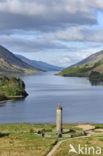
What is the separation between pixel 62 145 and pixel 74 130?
17892 mm

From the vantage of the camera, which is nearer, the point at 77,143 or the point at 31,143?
the point at 77,143

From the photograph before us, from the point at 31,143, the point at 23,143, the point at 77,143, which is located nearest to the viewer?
the point at 77,143

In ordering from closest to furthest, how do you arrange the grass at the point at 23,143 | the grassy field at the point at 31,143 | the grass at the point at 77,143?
the grass at the point at 77,143 < the grassy field at the point at 31,143 < the grass at the point at 23,143

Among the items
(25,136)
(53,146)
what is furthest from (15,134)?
(53,146)

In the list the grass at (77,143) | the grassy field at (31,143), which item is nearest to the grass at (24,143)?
the grassy field at (31,143)

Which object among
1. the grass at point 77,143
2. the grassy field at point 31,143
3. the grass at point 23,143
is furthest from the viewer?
the grass at point 23,143

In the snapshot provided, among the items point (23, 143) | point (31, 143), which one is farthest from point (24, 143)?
point (31, 143)

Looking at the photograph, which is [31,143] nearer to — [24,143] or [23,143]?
[24,143]

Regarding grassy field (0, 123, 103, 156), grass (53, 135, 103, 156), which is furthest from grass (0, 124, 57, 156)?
grass (53, 135, 103, 156)

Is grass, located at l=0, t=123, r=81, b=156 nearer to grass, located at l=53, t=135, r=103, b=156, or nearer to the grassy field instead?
the grassy field

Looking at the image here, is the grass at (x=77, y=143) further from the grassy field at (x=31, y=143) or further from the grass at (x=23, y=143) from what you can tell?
the grass at (x=23, y=143)

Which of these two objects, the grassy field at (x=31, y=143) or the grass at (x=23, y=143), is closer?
the grassy field at (x=31, y=143)

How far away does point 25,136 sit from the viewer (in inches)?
2835

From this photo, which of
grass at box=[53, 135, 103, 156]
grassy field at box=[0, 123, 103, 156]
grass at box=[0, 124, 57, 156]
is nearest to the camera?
grass at box=[53, 135, 103, 156]
